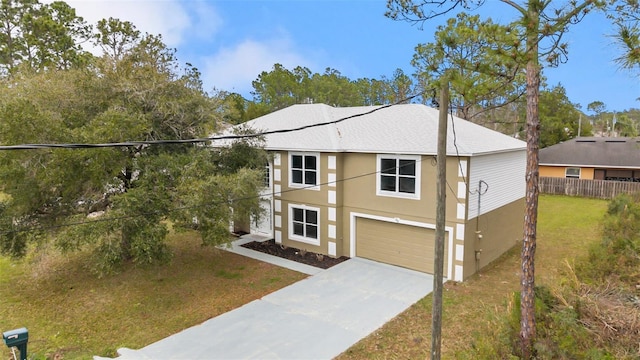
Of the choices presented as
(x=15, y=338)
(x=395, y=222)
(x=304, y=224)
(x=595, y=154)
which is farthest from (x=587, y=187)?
(x=15, y=338)

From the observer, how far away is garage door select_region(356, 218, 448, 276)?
1179cm

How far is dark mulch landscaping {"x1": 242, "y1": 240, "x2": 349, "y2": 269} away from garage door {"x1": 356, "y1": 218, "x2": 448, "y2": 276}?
3.39 feet

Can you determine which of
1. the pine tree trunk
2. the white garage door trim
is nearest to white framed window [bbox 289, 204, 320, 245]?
the white garage door trim

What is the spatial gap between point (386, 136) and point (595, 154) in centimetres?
2393

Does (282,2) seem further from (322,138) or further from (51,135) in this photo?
(51,135)

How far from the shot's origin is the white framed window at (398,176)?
11648mm

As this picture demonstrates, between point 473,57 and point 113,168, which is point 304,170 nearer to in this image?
point 113,168

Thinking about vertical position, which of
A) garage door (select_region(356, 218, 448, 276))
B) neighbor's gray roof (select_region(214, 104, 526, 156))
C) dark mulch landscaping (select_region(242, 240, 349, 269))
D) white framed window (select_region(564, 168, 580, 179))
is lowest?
dark mulch landscaping (select_region(242, 240, 349, 269))

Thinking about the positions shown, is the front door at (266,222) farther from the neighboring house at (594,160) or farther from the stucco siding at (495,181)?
the neighboring house at (594,160)

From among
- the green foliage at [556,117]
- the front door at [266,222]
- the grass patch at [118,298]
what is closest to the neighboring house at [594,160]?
the green foliage at [556,117]

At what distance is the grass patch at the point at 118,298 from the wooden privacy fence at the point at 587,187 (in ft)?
78.7

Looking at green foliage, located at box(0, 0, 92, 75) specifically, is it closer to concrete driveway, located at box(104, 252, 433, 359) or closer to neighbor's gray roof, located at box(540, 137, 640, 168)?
concrete driveway, located at box(104, 252, 433, 359)

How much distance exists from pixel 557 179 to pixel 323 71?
25.1 metres

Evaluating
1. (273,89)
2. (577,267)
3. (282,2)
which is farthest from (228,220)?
(273,89)
